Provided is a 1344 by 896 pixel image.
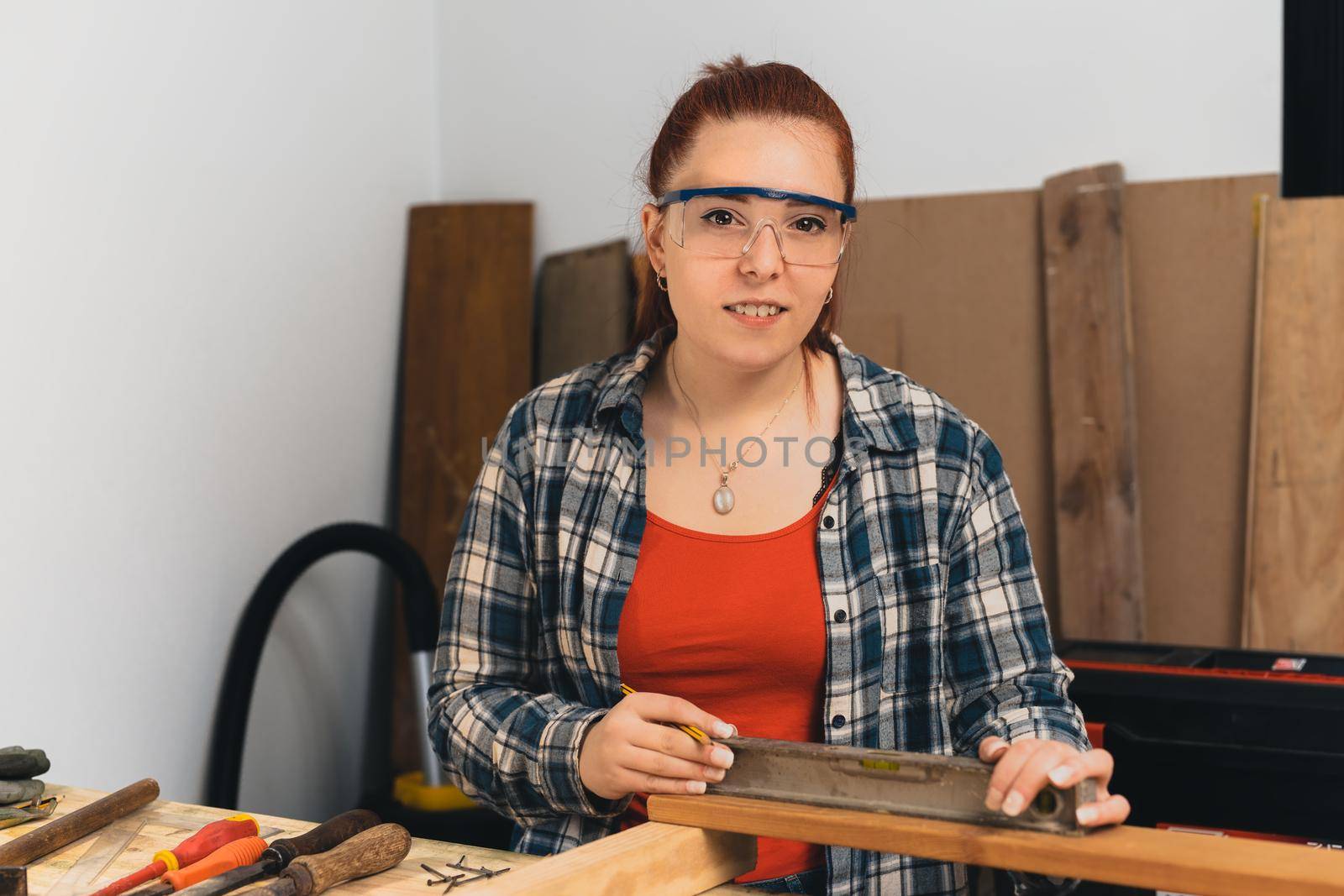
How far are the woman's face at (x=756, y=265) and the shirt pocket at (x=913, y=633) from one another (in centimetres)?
33

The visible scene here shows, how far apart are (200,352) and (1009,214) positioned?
1.81 metres

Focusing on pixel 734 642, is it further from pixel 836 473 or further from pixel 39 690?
pixel 39 690

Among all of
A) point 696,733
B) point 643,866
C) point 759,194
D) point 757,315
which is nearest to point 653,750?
point 696,733

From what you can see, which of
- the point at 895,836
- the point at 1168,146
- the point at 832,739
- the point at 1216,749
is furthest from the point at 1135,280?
the point at 895,836

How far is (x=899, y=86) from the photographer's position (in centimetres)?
289

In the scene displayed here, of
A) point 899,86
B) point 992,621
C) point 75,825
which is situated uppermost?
point 899,86

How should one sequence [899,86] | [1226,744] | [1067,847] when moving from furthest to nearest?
[899,86], [1226,744], [1067,847]

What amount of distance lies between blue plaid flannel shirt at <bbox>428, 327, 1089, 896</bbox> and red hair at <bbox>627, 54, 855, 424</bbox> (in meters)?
0.30

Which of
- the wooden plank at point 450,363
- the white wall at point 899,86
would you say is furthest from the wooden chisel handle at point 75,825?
the wooden plank at point 450,363

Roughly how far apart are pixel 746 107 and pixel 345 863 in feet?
3.21

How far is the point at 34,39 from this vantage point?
78.7 inches

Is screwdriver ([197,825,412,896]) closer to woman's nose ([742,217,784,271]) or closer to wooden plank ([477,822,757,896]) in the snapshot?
wooden plank ([477,822,757,896])

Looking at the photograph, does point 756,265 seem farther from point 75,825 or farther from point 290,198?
point 290,198

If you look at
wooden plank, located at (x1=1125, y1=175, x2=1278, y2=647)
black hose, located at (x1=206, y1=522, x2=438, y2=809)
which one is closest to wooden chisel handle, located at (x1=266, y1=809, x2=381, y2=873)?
black hose, located at (x1=206, y1=522, x2=438, y2=809)
